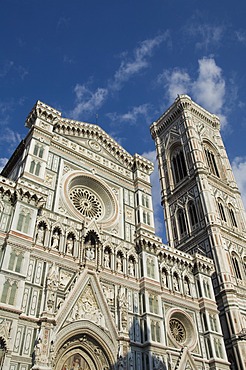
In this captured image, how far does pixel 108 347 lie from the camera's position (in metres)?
17.9

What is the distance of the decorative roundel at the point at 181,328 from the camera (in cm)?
2145

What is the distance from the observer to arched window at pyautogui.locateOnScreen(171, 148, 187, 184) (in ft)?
132

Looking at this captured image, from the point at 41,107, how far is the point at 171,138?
2297 cm

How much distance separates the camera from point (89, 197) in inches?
960

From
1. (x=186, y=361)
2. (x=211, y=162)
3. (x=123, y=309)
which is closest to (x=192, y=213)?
(x=211, y=162)

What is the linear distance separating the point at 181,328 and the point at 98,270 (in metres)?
6.76

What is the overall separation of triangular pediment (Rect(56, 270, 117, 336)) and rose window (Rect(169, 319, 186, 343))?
4845mm

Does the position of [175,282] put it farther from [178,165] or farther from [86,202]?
[178,165]

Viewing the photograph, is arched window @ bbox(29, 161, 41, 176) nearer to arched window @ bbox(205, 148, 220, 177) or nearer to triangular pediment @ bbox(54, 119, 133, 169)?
triangular pediment @ bbox(54, 119, 133, 169)

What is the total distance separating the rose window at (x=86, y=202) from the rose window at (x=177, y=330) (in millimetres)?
7972

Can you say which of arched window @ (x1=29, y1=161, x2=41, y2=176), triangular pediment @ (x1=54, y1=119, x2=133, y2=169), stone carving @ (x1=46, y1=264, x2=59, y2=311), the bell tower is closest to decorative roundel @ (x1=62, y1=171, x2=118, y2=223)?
arched window @ (x1=29, y1=161, x2=41, y2=176)

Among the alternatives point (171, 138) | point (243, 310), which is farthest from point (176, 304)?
point (171, 138)

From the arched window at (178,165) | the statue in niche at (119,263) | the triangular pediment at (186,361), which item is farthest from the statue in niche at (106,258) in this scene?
the arched window at (178,165)

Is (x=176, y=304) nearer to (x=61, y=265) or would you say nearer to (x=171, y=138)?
(x=61, y=265)
